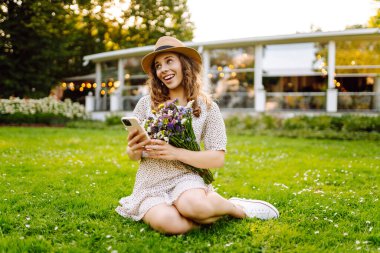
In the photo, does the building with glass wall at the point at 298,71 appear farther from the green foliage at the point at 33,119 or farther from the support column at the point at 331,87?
the green foliage at the point at 33,119

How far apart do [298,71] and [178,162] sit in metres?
15.7

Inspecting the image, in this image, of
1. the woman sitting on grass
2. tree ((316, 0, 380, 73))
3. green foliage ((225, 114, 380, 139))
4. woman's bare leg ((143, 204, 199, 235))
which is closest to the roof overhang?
tree ((316, 0, 380, 73))

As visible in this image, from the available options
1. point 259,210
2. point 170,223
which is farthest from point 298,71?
point 170,223

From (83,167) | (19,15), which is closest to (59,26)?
(19,15)

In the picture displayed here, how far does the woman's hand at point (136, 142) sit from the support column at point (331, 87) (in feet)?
48.8

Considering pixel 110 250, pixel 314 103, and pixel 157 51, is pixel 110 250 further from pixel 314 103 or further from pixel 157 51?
pixel 314 103

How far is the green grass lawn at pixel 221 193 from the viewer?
3.25 meters

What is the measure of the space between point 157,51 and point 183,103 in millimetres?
550

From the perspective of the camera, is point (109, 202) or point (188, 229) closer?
point (188, 229)

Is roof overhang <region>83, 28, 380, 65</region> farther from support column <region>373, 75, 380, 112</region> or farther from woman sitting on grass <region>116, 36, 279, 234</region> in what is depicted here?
woman sitting on grass <region>116, 36, 279, 234</region>

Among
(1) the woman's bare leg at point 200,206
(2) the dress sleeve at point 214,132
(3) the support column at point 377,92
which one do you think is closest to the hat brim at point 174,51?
(2) the dress sleeve at point 214,132

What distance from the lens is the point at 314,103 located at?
1777 centimetres

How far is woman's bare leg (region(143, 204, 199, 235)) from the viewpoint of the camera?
3406 mm

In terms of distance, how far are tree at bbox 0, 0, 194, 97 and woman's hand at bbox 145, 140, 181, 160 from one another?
1911 cm
